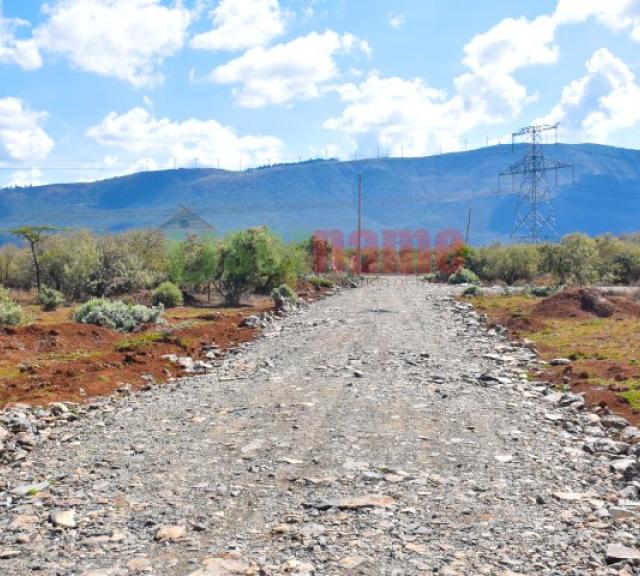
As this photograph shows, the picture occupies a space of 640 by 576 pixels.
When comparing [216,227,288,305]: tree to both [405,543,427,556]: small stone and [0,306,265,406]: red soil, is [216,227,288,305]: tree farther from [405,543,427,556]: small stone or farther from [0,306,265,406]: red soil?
[405,543,427,556]: small stone

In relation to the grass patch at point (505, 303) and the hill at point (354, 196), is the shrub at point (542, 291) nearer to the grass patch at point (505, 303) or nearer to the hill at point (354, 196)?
the grass patch at point (505, 303)

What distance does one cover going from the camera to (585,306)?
75.3ft

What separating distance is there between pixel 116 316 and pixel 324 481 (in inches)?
584

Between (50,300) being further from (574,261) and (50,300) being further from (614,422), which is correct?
(574,261)

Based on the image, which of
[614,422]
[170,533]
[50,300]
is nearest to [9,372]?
[170,533]

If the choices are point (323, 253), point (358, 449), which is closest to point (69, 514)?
point (358, 449)

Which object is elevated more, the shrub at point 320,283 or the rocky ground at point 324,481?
the rocky ground at point 324,481

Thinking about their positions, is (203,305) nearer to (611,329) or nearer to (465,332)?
(465,332)

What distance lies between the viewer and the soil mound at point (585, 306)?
72.8ft

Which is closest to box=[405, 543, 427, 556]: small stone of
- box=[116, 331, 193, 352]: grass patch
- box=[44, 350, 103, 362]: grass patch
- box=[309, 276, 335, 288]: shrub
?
box=[116, 331, 193, 352]: grass patch

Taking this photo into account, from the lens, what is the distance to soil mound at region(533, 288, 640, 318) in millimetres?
Answer: 22203

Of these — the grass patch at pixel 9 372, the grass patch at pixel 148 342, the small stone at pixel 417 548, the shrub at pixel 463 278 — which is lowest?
the shrub at pixel 463 278

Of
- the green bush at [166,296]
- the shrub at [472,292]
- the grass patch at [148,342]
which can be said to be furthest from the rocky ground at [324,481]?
the shrub at [472,292]

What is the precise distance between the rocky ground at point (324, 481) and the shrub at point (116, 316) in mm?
8377
